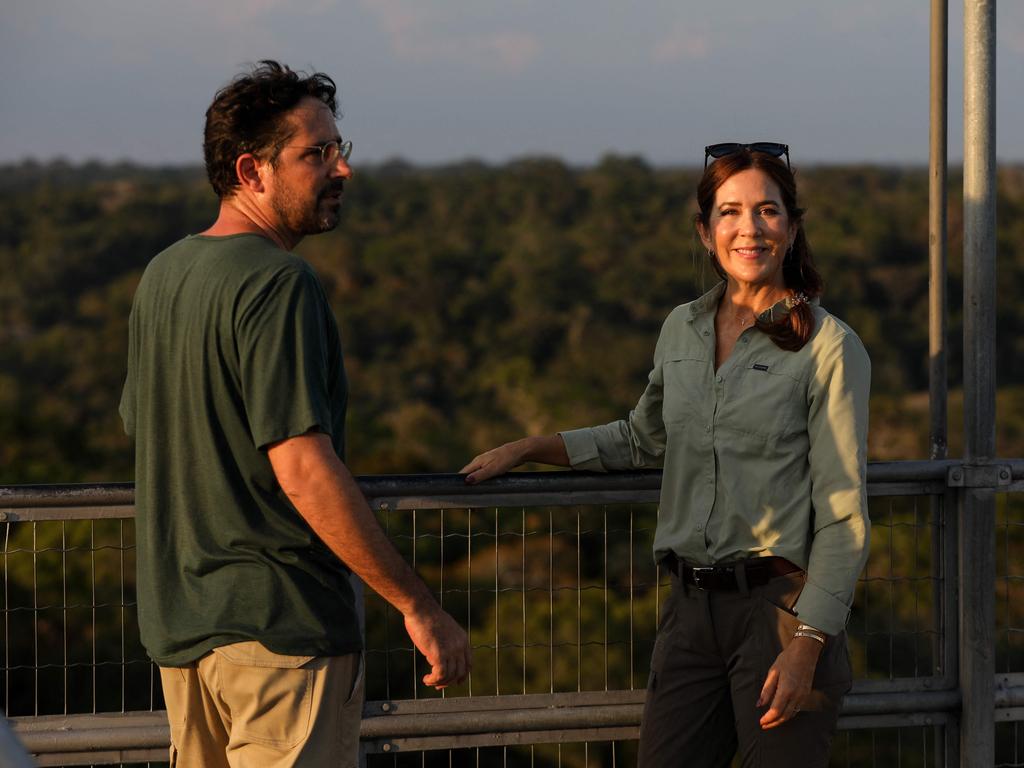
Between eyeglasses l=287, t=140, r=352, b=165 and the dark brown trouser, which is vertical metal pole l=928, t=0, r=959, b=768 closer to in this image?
the dark brown trouser

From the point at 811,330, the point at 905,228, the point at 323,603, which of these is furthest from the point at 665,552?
the point at 905,228

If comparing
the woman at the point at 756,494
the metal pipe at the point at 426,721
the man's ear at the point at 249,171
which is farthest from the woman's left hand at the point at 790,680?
the man's ear at the point at 249,171

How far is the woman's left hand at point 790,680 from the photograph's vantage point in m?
3.02

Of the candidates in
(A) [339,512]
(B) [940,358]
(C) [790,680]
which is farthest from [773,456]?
(B) [940,358]

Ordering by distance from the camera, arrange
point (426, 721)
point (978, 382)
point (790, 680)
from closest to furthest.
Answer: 1. point (790, 680)
2. point (426, 721)
3. point (978, 382)

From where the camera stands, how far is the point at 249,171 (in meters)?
2.92

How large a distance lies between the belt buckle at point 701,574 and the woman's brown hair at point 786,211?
19.8 inches

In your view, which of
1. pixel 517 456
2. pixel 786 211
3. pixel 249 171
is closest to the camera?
pixel 249 171

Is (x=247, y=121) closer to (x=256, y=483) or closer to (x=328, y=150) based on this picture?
(x=328, y=150)

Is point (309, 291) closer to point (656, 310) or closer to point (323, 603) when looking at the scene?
point (323, 603)

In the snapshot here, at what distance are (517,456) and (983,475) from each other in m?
1.32

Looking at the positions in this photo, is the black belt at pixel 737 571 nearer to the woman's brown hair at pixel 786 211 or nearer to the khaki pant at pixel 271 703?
the woman's brown hair at pixel 786 211

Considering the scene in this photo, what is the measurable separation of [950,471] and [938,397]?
0.21 m

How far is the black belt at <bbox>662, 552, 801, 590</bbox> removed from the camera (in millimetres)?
3143
